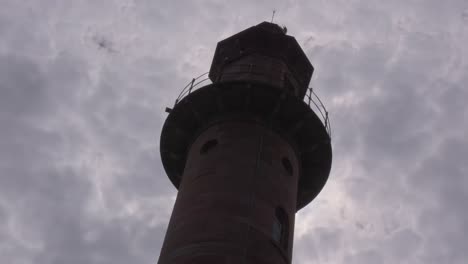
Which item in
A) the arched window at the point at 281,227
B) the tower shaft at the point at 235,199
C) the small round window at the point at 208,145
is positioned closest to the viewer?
the tower shaft at the point at 235,199

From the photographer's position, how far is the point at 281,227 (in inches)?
730

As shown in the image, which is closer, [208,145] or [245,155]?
[245,155]

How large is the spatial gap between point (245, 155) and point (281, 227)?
8.47 feet

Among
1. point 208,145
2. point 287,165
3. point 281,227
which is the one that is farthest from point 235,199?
point 287,165

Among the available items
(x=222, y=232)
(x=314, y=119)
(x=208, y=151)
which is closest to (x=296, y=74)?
(x=314, y=119)

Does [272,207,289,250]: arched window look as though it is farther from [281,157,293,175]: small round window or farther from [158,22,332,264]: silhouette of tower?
[281,157,293,175]: small round window

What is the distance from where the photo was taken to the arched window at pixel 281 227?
17942mm

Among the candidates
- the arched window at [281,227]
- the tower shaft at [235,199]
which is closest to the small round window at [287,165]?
the tower shaft at [235,199]

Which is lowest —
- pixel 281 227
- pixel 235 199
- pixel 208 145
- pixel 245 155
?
pixel 235 199

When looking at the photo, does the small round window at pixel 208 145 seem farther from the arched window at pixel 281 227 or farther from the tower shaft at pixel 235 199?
the arched window at pixel 281 227

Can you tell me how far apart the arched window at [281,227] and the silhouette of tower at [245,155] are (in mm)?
32

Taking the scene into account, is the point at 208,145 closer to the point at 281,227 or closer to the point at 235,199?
the point at 235,199

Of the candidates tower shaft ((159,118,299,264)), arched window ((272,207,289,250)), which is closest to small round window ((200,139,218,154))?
tower shaft ((159,118,299,264))

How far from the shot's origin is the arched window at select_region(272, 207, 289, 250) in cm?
1794
